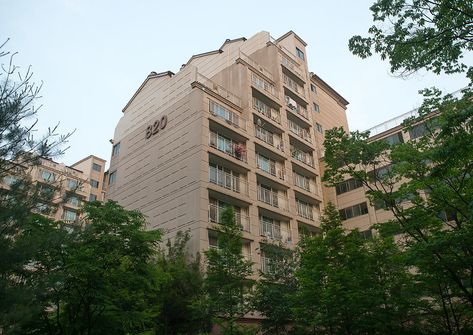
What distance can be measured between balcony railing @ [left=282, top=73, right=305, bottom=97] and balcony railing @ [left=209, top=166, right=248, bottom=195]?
14129 millimetres

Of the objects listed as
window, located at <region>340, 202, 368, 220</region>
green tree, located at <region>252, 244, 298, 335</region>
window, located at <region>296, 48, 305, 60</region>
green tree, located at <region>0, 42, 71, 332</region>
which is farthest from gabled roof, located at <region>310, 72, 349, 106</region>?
green tree, located at <region>0, 42, 71, 332</region>

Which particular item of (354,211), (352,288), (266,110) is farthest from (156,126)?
(352,288)

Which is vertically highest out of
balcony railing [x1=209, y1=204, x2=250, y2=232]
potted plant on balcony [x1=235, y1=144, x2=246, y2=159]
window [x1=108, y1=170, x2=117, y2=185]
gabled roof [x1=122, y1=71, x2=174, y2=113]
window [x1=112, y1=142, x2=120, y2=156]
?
gabled roof [x1=122, y1=71, x2=174, y2=113]

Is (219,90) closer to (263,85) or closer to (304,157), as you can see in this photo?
(263,85)

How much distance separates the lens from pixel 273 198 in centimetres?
3397

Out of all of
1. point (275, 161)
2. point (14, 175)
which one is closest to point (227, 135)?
point (275, 161)

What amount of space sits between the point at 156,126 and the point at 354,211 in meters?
19.4

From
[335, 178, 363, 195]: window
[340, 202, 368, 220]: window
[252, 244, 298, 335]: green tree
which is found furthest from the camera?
[335, 178, 363, 195]: window

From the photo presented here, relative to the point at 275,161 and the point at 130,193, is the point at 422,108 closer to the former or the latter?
the point at 275,161

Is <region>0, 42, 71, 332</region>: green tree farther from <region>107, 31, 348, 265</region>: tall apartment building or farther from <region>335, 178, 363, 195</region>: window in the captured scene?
<region>335, 178, 363, 195</region>: window

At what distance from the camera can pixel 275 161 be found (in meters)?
36.5

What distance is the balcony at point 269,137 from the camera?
116 feet

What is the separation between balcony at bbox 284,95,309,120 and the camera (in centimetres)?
4025

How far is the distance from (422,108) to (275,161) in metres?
20.4
